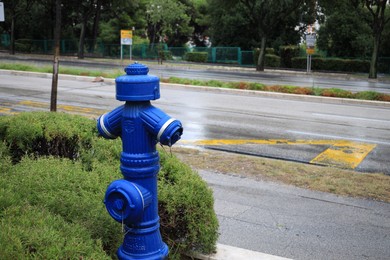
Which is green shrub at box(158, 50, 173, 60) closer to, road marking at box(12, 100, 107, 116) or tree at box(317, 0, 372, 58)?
tree at box(317, 0, 372, 58)

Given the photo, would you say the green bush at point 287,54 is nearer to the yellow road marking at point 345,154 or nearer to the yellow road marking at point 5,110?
the yellow road marking at point 5,110

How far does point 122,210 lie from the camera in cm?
253

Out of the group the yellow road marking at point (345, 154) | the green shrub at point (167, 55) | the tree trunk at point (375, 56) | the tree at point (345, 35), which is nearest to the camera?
the yellow road marking at point (345, 154)

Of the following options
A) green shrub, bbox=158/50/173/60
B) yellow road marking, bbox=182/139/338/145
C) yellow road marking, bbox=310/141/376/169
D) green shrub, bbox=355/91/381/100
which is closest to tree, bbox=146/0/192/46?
green shrub, bbox=158/50/173/60

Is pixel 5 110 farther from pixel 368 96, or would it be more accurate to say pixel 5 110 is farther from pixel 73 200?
pixel 368 96

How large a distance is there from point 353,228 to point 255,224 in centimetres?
105

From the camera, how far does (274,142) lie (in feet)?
31.8

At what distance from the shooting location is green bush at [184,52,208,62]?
44.3 m

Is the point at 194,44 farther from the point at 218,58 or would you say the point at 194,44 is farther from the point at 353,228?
the point at 353,228

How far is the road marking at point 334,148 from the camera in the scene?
8188mm

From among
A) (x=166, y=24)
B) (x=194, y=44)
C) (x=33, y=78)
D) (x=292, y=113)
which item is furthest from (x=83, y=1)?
(x=292, y=113)

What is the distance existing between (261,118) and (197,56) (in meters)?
32.5

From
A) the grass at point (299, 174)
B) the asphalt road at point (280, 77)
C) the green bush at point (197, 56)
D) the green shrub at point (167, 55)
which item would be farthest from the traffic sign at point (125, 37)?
the grass at point (299, 174)

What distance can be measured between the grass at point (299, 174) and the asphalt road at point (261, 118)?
0.75 meters
